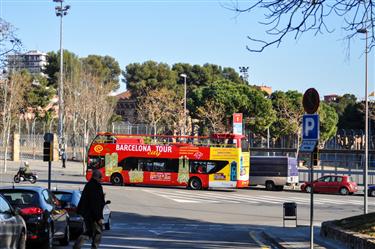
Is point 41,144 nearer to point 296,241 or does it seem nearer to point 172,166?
point 172,166

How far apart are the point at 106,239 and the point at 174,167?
31.6m

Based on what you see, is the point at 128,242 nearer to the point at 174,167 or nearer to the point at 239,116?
the point at 174,167

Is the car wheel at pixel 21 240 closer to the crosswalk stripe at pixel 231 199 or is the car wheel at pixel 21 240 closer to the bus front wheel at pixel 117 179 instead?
the crosswalk stripe at pixel 231 199

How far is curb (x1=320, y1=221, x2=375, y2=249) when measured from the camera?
491 inches

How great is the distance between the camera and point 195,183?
5003cm

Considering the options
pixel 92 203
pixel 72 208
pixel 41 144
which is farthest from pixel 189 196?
pixel 41 144

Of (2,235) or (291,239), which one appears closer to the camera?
(2,235)

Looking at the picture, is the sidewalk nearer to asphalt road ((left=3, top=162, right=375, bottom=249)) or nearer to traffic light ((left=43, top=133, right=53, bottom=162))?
asphalt road ((left=3, top=162, right=375, bottom=249))

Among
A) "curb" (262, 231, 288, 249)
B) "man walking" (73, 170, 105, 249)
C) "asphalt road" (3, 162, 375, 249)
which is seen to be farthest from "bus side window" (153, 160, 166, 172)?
"man walking" (73, 170, 105, 249)

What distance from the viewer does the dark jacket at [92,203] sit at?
40.4 ft

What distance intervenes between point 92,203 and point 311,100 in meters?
5.14

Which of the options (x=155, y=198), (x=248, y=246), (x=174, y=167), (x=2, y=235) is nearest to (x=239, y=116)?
(x=174, y=167)

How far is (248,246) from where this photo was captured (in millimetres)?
17031

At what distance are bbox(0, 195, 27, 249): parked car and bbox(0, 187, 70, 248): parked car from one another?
1.70 meters
